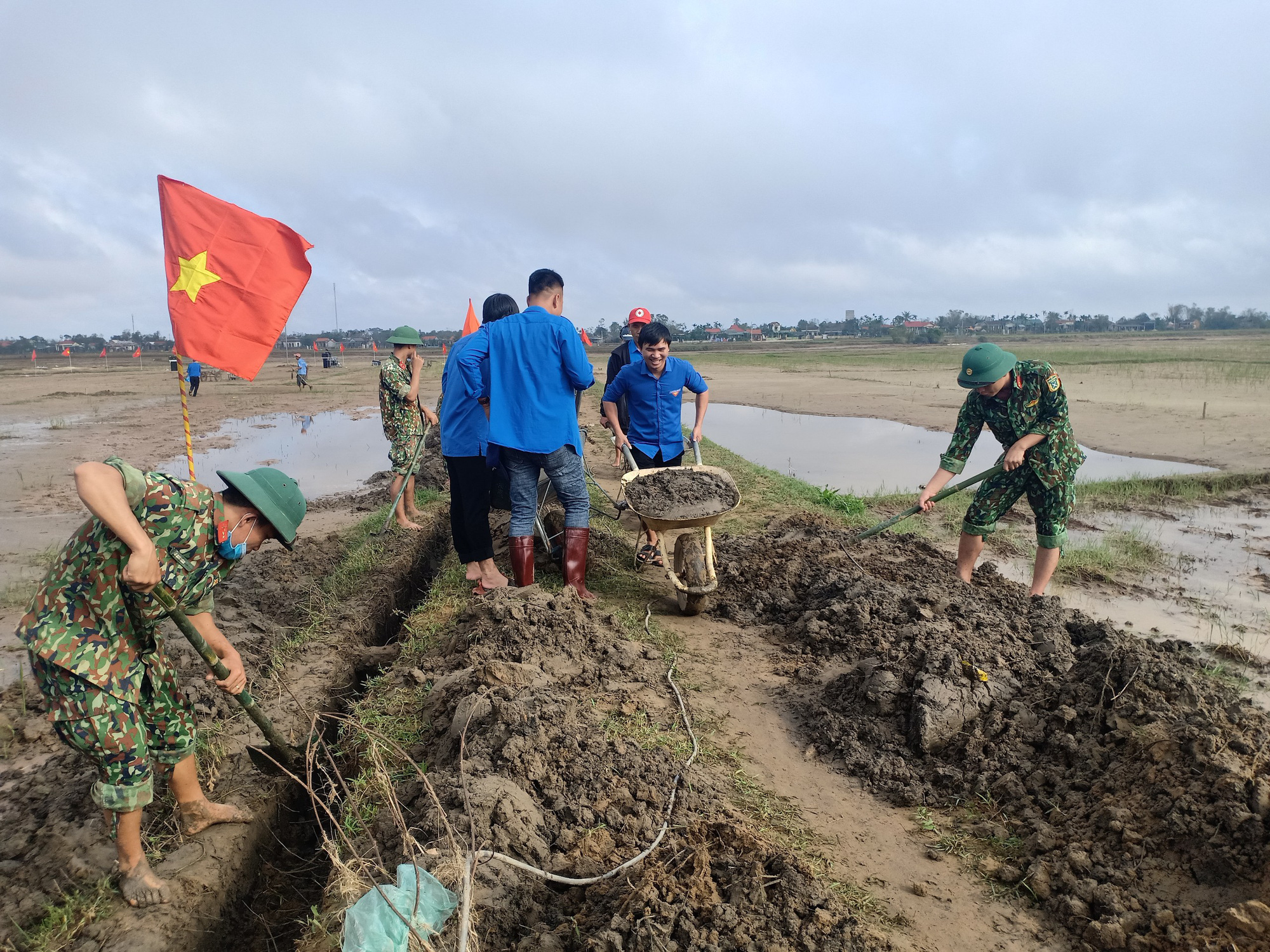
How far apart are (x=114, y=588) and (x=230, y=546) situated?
34cm

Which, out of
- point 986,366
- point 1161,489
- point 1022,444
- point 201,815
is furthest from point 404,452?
point 1161,489

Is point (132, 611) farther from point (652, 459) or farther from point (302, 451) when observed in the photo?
point (302, 451)

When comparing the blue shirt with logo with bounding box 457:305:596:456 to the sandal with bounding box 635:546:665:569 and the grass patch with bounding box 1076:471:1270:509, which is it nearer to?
the sandal with bounding box 635:546:665:569

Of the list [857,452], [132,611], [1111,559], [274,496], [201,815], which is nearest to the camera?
[132,611]

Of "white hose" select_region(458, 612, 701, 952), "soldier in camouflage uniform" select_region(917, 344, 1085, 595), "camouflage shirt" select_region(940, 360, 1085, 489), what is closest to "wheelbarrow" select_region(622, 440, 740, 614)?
"soldier in camouflage uniform" select_region(917, 344, 1085, 595)

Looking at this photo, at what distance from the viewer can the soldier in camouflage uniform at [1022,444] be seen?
4.62 m

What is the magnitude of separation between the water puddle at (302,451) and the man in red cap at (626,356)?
4.87 meters

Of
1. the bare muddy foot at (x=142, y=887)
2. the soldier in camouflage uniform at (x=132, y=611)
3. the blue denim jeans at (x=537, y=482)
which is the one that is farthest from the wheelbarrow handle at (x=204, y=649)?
the blue denim jeans at (x=537, y=482)

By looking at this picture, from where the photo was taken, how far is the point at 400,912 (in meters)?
1.82

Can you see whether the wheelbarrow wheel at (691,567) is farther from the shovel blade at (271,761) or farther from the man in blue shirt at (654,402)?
the shovel blade at (271,761)

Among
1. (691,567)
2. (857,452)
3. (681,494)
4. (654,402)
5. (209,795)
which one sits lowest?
(857,452)

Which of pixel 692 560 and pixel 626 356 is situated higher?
pixel 626 356

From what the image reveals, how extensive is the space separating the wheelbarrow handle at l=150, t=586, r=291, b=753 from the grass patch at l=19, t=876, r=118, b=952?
2.17 ft

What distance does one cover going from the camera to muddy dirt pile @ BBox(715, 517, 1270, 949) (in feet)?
7.95
